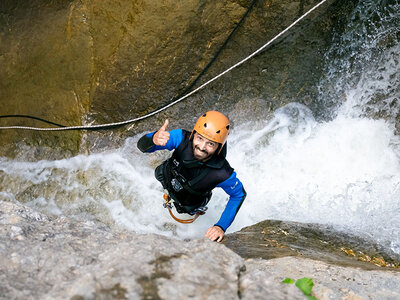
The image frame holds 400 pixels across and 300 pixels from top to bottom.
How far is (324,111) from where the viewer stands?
18.7ft

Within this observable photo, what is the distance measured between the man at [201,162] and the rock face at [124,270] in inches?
40.4

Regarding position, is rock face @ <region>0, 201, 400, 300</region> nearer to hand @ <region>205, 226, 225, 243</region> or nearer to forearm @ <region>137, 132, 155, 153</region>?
hand @ <region>205, 226, 225, 243</region>

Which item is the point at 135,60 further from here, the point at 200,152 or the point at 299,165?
the point at 299,165

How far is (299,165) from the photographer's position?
559 centimetres

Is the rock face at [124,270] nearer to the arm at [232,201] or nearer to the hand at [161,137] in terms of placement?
the arm at [232,201]

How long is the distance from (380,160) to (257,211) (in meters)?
1.87

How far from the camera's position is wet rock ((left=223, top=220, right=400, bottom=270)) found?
2967 millimetres

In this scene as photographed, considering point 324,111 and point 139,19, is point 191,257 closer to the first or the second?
point 139,19

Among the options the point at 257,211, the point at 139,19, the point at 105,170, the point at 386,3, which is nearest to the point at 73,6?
the point at 139,19

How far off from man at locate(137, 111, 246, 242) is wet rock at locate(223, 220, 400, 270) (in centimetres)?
30

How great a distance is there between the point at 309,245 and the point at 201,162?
1.18 meters

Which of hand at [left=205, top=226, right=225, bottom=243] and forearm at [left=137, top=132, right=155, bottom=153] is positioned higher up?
forearm at [left=137, top=132, right=155, bottom=153]

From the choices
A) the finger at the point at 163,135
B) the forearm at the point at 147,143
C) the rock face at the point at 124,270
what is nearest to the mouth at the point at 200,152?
the finger at the point at 163,135

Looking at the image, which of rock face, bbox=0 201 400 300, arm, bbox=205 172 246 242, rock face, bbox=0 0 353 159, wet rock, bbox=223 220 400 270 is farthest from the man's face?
rock face, bbox=0 0 353 159
